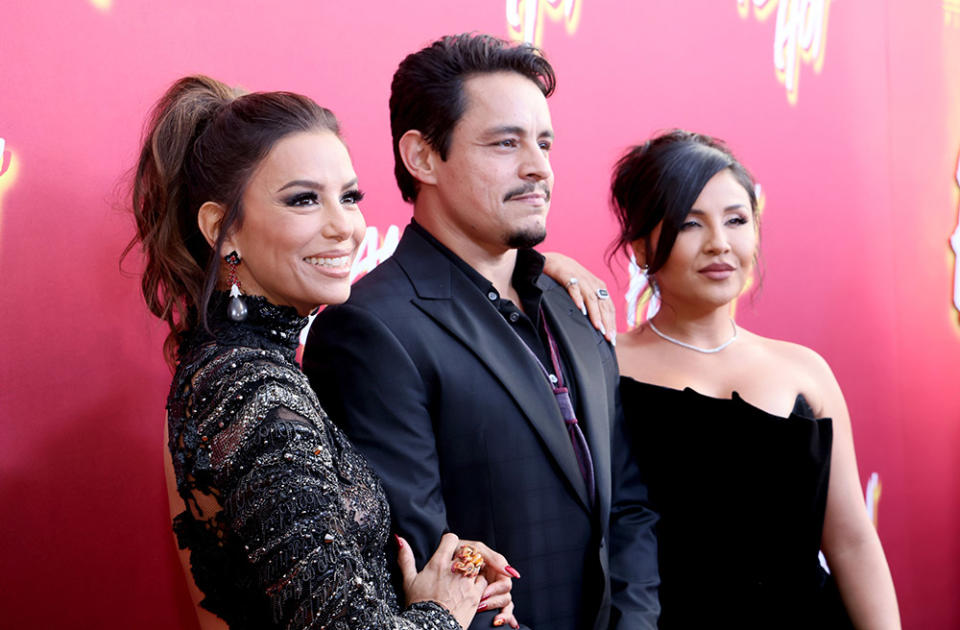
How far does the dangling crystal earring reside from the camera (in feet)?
4.22

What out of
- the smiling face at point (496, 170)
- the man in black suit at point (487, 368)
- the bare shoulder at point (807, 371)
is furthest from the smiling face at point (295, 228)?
the bare shoulder at point (807, 371)

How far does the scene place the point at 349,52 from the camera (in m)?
2.03

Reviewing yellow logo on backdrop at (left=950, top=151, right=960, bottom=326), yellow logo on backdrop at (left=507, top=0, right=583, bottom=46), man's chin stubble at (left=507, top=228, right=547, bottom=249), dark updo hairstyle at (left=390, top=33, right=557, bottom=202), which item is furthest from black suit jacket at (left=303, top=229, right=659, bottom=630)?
yellow logo on backdrop at (left=950, top=151, right=960, bottom=326)

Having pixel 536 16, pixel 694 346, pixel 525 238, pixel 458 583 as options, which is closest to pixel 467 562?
pixel 458 583

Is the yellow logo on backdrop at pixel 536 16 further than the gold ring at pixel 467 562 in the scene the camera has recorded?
Yes

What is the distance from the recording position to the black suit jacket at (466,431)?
1.41 meters

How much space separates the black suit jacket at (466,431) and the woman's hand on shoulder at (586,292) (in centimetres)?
24

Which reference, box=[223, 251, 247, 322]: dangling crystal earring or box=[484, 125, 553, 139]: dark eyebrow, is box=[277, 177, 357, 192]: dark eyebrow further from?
box=[484, 125, 553, 139]: dark eyebrow

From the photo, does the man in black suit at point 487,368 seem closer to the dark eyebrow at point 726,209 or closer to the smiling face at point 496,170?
the smiling face at point 496,170

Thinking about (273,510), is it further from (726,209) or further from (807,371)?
(807,371)

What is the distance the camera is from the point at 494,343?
155 centimetres

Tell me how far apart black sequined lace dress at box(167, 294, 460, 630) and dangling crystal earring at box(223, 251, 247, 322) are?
14mm

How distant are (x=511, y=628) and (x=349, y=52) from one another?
4.08 feet

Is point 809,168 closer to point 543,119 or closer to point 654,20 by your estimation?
point 654,20
